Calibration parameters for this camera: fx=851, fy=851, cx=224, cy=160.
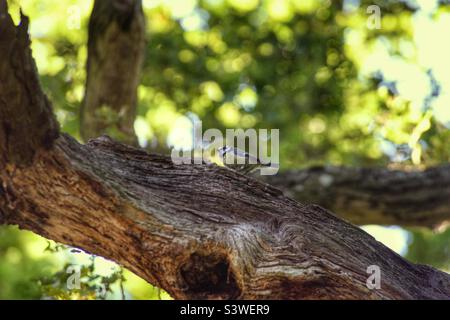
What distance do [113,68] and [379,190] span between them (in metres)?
1.96

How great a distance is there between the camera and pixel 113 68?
17.5 ft

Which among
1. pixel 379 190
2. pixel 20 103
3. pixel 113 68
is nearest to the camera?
pixel 20 103

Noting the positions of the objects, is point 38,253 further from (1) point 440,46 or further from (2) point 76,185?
(2) point 76,185

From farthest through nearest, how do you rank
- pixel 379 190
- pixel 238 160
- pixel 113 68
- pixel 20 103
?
1. pixel 379 190
2. pixel 113 68
3. pixel 238 160
4. pixel 20 103

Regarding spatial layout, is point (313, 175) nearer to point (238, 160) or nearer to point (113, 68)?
point (113, 68)

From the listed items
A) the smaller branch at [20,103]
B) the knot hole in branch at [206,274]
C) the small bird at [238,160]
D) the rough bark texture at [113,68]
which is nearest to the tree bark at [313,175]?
Result: the rough bark texture at [113,68]

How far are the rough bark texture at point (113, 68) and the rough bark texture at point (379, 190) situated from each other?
3.73 feet

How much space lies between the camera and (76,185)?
10.2 feet

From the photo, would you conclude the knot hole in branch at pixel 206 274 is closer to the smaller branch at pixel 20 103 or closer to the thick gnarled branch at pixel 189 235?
the thick gnarled branch at pixel 189 235

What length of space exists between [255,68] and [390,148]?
5.10 feet

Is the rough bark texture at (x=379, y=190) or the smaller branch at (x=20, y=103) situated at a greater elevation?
the rough bark texture at (x=379, y=190)

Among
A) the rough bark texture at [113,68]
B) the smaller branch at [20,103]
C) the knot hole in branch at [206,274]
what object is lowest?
the knot hole in branch at [206,274]

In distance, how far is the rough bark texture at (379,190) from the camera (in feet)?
18.9

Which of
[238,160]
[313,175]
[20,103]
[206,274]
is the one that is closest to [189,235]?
[206,274]
